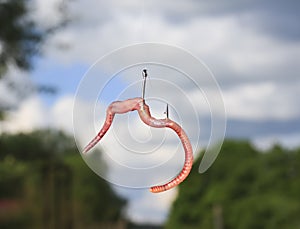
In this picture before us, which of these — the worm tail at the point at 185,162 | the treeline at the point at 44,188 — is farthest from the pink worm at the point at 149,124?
the treeline at the point at 44,188

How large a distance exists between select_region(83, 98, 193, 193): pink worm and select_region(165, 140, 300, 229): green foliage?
781cm

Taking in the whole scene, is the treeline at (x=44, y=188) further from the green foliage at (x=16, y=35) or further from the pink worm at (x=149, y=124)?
the pink worm at (x=149, y=124)

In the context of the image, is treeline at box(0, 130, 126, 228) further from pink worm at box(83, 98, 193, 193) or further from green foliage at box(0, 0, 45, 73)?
pink worm at box(83, 98, 193, 193)

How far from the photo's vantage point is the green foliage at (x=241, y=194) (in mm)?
8430

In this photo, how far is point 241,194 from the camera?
8945 mm

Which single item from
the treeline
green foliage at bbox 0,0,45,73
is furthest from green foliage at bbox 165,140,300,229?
green foliage at bbox 0,0,45,73

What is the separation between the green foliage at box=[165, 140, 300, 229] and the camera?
843cm

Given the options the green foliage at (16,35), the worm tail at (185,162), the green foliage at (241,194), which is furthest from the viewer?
the green foliage at (241,194)

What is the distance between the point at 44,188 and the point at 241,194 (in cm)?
352

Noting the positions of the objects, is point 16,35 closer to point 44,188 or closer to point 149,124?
point 44,188

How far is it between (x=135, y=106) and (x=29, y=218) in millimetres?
4948

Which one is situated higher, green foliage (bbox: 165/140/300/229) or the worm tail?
green foliage (bbox: 165/140/300/229)

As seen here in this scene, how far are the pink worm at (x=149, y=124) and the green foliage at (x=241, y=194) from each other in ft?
25.6

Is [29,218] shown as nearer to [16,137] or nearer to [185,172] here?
[16,137]
